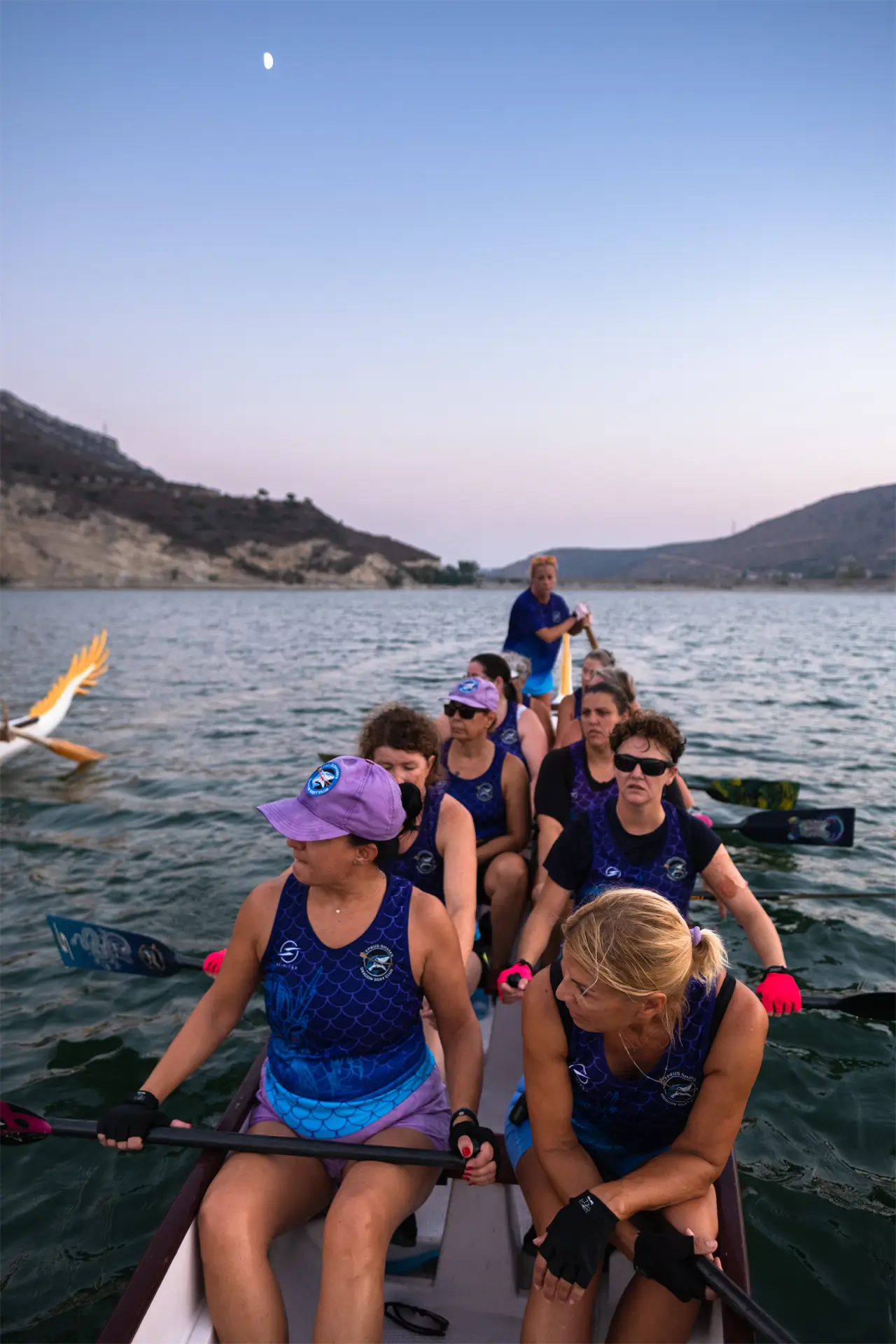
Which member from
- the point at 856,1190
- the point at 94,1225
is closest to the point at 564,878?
the point at 856,1190

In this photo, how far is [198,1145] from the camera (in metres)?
2.68

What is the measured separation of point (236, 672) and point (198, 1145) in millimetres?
23282

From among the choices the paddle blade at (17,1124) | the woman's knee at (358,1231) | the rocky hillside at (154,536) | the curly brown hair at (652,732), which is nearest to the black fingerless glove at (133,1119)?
the paddle blade at (17,1124)

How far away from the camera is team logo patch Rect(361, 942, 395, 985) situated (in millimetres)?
2633

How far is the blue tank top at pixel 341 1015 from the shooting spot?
8.61 feet

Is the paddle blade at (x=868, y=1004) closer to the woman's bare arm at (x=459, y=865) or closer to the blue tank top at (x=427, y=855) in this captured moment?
the woman's bare arm at (x=459, y=865)

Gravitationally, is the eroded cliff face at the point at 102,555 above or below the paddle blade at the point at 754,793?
above

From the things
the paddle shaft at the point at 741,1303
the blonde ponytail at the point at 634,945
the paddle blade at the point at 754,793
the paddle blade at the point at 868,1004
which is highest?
the blonde ponytail at the point at 634,945

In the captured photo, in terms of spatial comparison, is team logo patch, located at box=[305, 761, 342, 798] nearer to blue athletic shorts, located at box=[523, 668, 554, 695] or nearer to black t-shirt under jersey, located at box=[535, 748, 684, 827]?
black t-shirt under jersey, located at box=[535, 748, 684, 827]

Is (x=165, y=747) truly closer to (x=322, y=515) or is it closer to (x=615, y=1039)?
(x=615, y=1039)

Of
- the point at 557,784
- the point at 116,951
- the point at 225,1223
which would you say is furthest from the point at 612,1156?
the point at 116,951

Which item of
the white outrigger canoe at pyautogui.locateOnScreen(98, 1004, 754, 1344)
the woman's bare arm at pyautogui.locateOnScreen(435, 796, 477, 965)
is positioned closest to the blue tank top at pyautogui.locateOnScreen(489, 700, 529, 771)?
the woman's bare arm at pyautogui.locateOnScreen(435, 796, 477, 965)

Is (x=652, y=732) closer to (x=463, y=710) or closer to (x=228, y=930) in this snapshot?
(x=463, y=710)

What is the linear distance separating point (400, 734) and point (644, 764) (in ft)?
3.65
